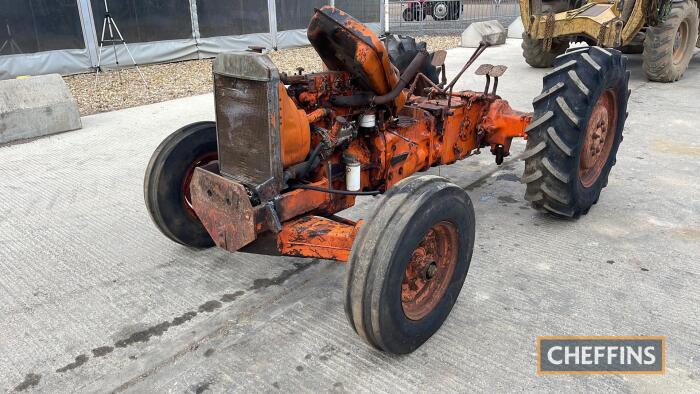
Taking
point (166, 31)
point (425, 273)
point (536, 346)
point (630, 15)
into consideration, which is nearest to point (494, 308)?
point (536, 346)

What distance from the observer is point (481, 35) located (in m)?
14.6

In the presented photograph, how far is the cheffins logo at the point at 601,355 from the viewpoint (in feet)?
7.98

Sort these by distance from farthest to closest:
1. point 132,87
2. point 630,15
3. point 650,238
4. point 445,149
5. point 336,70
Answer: point 132,87 < point 630,15 < point 445,149 < point 650,238 < point 336,70

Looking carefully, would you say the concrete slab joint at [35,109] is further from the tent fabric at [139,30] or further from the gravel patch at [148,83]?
the tent fabric at [139,30]

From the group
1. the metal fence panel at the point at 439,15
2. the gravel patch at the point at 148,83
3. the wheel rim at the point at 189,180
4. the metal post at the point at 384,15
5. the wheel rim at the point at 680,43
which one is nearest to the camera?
the wheel rim at the point at 189,180

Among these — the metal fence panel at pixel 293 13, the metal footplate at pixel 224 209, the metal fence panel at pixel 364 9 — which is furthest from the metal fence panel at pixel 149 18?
the metal footplate at pixel 224 209

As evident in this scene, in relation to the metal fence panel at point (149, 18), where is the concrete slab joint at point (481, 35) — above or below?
below

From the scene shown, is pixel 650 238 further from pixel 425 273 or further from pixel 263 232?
pixel 263 232

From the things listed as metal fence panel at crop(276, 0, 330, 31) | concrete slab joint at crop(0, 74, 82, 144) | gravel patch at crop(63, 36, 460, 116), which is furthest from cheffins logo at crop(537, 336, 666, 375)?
metal fence panel at crop(276, 0, 330, 31)

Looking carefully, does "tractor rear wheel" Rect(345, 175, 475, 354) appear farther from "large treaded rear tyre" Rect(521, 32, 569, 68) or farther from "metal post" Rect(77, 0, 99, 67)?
"metal post" Rect(77, 0, 99, 67)

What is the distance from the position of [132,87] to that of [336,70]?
7.81 m

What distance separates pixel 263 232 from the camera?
8.93 ft

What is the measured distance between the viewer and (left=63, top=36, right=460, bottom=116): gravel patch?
28.7 ft

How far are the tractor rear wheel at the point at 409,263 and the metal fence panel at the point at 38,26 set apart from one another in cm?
1061
